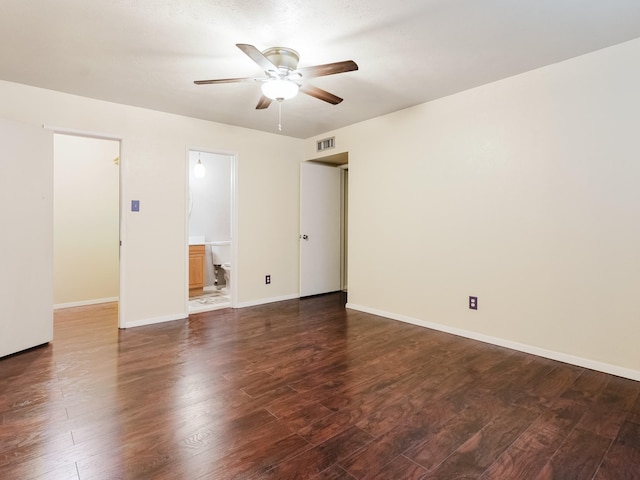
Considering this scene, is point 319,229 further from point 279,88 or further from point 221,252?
point 279,88

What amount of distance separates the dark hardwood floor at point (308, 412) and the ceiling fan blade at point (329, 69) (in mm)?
2127

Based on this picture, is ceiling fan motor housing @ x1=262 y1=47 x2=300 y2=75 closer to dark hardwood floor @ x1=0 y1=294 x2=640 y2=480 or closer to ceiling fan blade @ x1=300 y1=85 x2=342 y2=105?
ceiling fan blade @ x1=300 y1=85 x2=342 y2=105

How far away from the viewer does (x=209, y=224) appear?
20.2 feet

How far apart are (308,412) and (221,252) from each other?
4308 millimetres

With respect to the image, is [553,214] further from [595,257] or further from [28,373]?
[28,373]

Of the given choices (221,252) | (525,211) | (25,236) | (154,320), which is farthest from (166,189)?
(525,211)

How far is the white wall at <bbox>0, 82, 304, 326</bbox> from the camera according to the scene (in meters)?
3.36

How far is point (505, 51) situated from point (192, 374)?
10.9 feet

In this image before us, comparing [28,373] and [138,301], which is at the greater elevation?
[138,301]

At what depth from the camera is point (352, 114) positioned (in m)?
3.98

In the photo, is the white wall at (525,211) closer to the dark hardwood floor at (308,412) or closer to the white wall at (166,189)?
the dark hardwood floor at (308,412)

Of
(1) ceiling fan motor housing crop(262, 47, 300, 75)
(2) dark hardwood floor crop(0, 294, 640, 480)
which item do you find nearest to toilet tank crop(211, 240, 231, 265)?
(2) dark hardwood floor crop(0, 294, 640, 480)

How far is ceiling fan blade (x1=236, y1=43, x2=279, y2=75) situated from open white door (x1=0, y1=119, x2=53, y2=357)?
226cm

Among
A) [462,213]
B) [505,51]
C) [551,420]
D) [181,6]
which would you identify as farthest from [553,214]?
[181,6]
